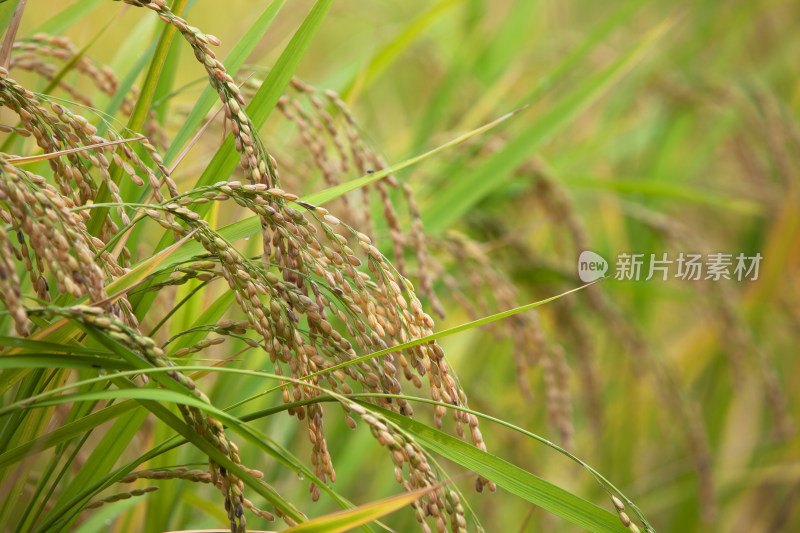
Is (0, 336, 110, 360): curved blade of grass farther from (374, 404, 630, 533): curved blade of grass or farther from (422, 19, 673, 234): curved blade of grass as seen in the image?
(422, 19, 673, 234): curved blade of grass

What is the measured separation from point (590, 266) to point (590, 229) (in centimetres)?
125

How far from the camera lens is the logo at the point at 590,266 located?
1238mm

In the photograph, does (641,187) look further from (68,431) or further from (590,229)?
(68,431)

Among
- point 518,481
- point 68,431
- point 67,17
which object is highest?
point 67,17

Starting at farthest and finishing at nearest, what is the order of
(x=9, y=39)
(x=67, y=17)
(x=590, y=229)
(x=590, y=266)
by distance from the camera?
1. (x=590, y=229)
2. (x=590, y=266)
3. (x=67, y=17)
4. (x=9, y=39)

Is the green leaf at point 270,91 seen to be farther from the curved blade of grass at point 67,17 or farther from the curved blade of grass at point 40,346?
the curved blade of grass at point 67,17

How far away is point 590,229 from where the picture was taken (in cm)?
245

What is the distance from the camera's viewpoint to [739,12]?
220 centimetres

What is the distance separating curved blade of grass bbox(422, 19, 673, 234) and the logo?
216 millimetres

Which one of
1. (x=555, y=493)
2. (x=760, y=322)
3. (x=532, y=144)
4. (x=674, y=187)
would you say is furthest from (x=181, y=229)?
(x=760, y=322)

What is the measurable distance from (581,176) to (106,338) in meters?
1.16

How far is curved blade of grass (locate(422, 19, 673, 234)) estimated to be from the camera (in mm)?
1205

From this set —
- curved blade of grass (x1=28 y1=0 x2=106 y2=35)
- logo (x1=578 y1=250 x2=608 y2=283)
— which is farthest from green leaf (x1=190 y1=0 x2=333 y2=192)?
logo (x1=578 y1=250 x2=608 y2=283)

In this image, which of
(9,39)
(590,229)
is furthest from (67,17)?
(590,229)
